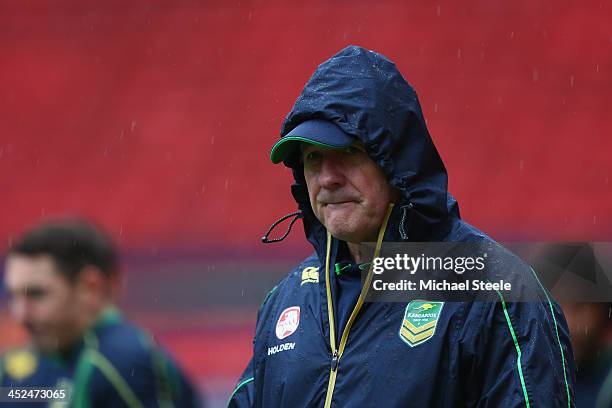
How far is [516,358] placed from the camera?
178 centimetres

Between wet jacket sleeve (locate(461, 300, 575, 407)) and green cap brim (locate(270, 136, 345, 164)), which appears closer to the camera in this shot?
wet jacket sleeve (locate(461, 300, 575, 407))

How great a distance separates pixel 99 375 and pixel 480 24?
12.4ft

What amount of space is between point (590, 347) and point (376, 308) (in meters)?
0.99

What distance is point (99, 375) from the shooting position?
295 cm

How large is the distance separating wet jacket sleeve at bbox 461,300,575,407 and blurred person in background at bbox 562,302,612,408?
0.84 meters

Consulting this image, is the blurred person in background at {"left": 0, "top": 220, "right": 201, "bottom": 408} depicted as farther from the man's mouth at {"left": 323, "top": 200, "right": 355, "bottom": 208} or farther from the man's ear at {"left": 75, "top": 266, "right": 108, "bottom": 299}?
the man's mouth at {"left": 323, "top": 200, "right": 355, "bottom": 208}

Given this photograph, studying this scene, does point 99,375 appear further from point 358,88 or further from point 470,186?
point 470,186

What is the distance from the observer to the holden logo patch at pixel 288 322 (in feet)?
6.84

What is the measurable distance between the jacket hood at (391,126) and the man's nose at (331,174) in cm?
8

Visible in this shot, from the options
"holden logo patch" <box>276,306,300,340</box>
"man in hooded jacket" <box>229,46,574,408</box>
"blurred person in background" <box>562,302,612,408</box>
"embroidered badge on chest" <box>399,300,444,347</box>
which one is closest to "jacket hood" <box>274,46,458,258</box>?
"man in hooded jacket" <box>229,46,574,408</box>

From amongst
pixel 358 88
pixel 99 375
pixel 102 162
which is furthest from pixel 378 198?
pixel 102 162

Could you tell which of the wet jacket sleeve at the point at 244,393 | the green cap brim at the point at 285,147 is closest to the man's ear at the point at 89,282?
the wet jacket sleeve at the point at 244,393

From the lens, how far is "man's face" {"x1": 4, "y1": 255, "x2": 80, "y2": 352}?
9.89 feet

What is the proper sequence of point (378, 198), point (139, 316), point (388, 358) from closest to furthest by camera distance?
point (388, 358) < point (378, 198) < point (139, 316)
